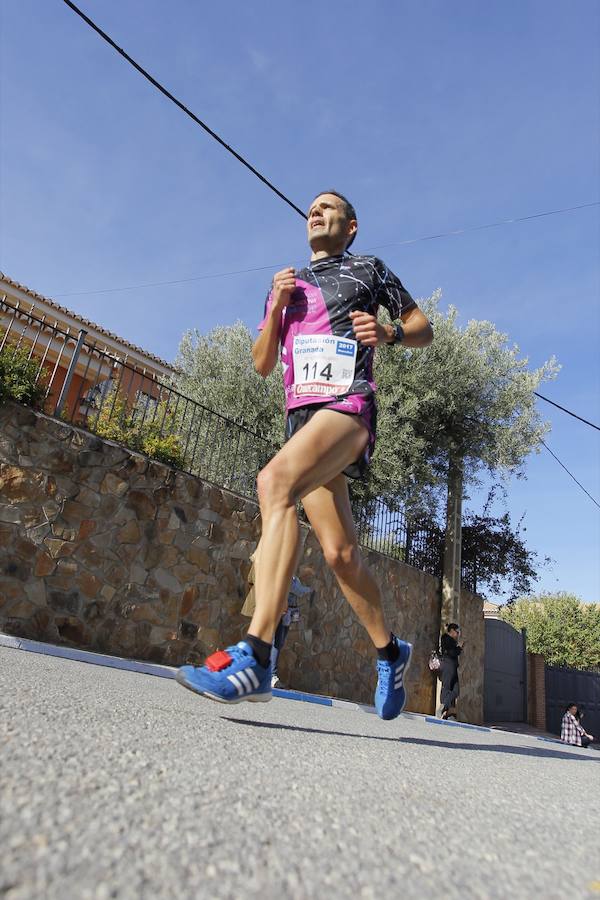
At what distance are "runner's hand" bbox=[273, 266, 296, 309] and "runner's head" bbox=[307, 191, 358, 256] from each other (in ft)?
1.38

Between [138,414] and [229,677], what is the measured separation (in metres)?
7.26

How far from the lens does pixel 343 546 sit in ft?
9.09

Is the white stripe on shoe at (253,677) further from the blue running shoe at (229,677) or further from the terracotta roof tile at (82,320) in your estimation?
the terracotta roof tile at (82,320)

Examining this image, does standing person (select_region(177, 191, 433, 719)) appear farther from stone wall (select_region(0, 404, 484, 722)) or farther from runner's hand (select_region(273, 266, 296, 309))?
stone wall (select_region(0, 404, 484, 722))

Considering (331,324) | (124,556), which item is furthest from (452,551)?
(331,324)

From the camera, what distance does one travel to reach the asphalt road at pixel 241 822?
2.30ft

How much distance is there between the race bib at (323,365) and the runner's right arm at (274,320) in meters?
0.19

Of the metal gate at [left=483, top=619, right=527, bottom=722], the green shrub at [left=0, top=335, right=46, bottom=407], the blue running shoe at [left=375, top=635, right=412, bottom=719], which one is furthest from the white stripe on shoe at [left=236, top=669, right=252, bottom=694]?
the metal gate at [left=483, top=619, right=527, bottom=722]

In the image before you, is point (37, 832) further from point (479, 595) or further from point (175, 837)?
point (479, 595)

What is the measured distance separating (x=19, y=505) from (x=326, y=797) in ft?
20.6

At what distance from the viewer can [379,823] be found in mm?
1060

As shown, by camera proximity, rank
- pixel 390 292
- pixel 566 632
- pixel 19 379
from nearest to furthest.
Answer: pixel 390 292
pixel 19 379
pixel 566 632

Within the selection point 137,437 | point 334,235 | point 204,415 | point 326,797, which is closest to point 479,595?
point 204,415

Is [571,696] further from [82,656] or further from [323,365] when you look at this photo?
[323,365]
